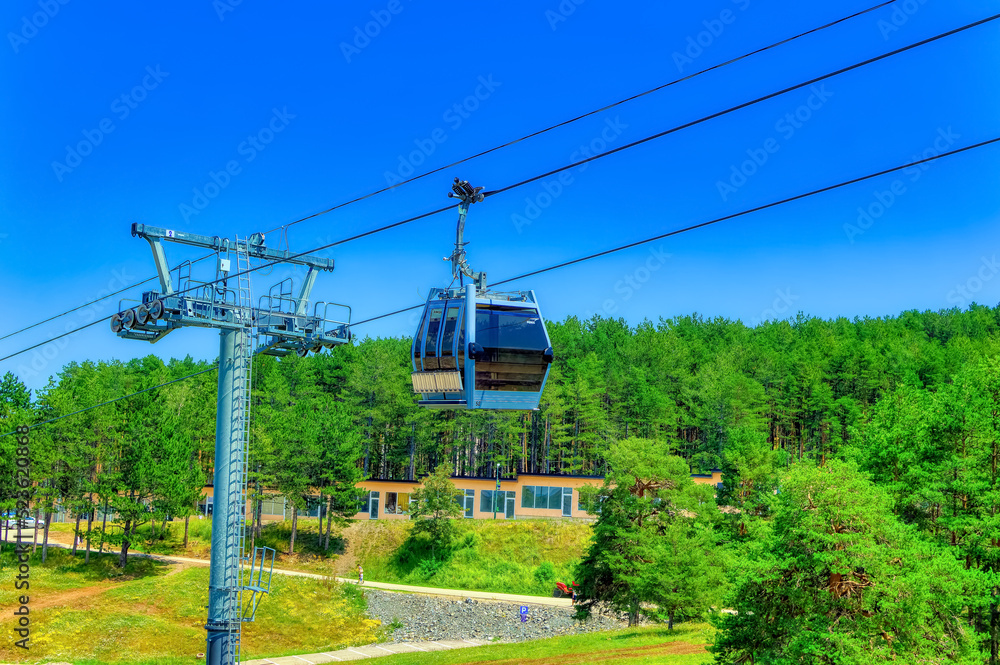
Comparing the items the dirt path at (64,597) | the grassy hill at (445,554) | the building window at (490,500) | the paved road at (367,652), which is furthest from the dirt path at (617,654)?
the building window at (490,500)

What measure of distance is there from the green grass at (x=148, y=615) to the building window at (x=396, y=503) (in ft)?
61.8

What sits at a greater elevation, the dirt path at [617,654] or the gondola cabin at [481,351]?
the gondola cabin at [481,351]

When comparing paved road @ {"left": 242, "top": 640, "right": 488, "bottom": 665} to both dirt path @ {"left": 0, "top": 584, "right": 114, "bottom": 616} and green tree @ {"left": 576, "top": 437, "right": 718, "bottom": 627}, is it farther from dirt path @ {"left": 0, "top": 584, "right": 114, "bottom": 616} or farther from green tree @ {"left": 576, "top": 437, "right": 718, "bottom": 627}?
dirt path @ {"left": 0, "top": 584, "right": 114, "bottom": 616}

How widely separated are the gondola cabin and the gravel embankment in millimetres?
30611

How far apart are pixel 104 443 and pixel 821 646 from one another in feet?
182

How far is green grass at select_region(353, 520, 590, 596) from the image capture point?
60.2 m

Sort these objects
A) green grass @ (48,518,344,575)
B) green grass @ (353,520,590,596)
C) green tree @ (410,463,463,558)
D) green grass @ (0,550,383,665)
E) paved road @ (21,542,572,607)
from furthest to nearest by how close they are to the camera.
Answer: green grass @ (48,518,344,575)
green tree @ (410,463,463,558)
green grass @ (353,520,590,596)
paved road @ (21,542,572,607)
green grass @ (0,550,383,665)

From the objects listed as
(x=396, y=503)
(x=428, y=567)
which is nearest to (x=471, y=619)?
(x=428, y=567)

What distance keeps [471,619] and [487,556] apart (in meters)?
14.4

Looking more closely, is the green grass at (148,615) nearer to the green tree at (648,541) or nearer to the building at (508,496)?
the green tree at (648,541)

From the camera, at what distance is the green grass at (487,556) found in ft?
197

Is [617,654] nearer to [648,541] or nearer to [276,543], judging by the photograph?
[648,541]

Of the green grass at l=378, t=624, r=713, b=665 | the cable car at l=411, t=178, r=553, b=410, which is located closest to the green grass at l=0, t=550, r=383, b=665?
the green grass at l=378, t=624, r=713, b=665

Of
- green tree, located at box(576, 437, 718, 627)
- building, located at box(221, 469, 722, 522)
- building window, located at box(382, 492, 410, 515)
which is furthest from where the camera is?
building window, located at box(382, 492, 410, 515)
